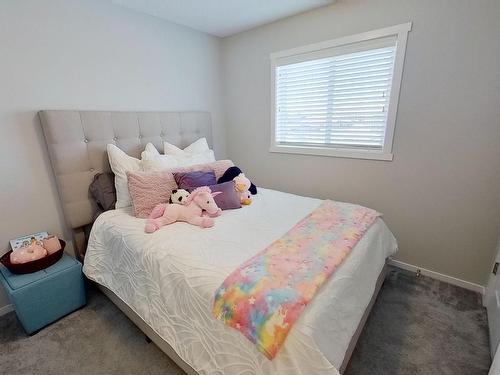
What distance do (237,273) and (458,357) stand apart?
147 cm

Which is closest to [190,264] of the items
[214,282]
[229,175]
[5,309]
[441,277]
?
[214,282]

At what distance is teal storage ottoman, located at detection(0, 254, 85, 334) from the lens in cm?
155

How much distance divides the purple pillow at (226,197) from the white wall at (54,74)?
1134 mm

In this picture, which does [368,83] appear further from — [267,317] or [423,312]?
[267,317]

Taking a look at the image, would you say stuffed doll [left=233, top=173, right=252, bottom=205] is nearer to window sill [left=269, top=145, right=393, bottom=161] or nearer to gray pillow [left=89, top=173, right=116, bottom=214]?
window sill [left=269, top=145, right=393, bottom=161]

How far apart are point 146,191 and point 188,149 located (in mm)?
806

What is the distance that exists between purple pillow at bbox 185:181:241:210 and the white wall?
1.13 metres

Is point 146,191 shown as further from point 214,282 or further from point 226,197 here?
point 214,282

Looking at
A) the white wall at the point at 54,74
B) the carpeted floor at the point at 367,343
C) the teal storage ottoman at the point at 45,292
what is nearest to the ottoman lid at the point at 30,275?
the teal storage ottoman at the point at 45,292

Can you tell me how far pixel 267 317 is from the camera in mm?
921

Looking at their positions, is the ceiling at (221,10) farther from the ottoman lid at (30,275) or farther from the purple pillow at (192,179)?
the ottoman lid at (30,275)

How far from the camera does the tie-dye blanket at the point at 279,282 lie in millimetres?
909

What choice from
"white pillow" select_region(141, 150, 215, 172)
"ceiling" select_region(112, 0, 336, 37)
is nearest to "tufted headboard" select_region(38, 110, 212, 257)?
"white pillow" select_region(141, 150, 215, 172)

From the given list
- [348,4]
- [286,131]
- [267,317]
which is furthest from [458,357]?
[348,4]
